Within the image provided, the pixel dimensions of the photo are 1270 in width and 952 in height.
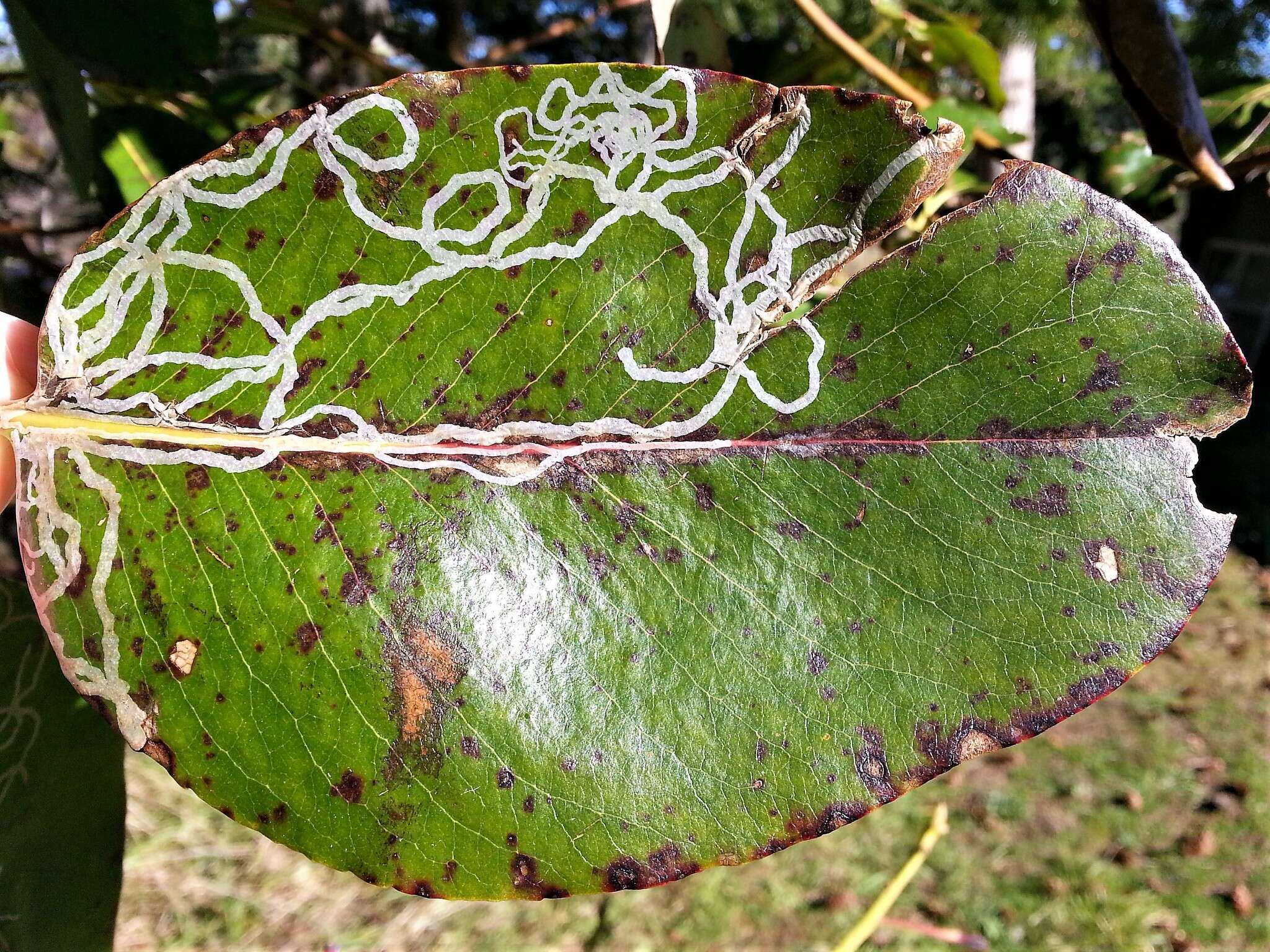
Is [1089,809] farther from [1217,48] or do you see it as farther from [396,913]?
[1217,48]

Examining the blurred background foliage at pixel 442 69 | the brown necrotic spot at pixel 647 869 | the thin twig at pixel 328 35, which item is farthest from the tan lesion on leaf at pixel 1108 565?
the thin twig at pixel 328 35

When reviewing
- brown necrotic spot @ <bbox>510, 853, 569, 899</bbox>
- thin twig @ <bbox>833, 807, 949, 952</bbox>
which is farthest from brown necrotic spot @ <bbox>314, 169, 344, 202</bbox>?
thin twig @ <bbox>833, 807, 949, 952</bbox>

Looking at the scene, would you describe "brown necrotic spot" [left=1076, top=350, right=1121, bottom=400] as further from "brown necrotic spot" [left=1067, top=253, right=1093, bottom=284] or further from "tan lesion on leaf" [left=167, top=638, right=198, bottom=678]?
"tan lesion on leaf" [left=167, top=638, right=198, bottom=678]

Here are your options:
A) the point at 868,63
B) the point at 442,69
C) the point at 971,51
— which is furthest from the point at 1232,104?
the point at 442,69

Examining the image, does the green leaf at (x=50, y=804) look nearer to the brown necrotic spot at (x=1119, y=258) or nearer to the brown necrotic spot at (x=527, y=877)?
the brown necrotic spot at (x=527, y=877)

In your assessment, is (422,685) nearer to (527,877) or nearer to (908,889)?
(527,877)

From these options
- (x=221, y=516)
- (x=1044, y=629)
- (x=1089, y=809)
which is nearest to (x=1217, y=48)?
(x=1089, y=809)

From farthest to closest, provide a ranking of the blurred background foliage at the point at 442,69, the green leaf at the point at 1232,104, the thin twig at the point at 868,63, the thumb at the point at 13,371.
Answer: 1. the green leaf at the point at 1232,104
2. the thin twig at the point at 868,63
3. the blurred background foliage at the point at 442,69
4. the thumb at the point at 13,371
